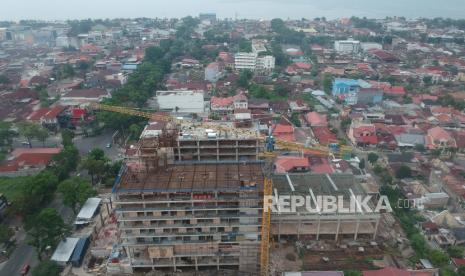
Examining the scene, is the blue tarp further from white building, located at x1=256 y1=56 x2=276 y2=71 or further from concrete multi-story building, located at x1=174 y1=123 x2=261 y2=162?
white building, located at x1=256 y1=56 x2=276 y2=71

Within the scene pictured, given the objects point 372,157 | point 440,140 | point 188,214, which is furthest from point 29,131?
point 440,140

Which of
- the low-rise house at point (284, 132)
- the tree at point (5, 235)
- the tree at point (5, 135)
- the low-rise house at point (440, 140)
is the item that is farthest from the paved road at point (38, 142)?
the low-rise house at point (440, 140)

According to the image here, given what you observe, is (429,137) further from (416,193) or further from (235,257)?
(235,257)

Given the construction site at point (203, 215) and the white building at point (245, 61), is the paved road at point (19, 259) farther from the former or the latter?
the white building at point (245, 61)

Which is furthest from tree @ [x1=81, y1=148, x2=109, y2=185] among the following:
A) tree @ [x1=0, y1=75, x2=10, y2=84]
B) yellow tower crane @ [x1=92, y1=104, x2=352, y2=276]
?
tree @ [x1=0, y1=75, x2=10, y2=84]

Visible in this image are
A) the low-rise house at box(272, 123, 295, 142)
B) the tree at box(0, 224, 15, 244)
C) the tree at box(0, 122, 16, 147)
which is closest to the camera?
the tree at box(0, 224, 15, 244)

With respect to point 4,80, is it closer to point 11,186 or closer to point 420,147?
point 11,186
